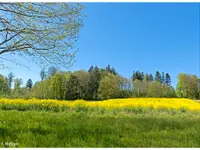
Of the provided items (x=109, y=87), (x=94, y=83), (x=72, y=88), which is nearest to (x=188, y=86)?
(x=109, y=87)

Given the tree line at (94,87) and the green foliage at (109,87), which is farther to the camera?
the green foliage at (109,87)

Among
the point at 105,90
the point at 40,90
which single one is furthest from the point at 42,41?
the point at 105,90

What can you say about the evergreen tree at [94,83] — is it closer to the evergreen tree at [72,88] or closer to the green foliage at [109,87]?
the green foliage at [109,87]

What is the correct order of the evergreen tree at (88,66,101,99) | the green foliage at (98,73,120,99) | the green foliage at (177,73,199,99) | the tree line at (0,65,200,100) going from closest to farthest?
1. the tree line at (0,65,200,100)
2. the green foliage at (98,73,120,99)
3. the evergreen tree at (88,66,101,99)
4. the green foliage at (177,73,199,99)

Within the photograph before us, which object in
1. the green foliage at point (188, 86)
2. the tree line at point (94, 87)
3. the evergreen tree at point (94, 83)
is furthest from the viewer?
the green foliage at point (188, 86)

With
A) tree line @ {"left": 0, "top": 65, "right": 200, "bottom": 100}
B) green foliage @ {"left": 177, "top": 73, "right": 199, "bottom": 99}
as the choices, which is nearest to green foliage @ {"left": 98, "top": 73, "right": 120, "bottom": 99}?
tree line @ {"left": 0, "top": 65, "right": 200, "bottom": 100}

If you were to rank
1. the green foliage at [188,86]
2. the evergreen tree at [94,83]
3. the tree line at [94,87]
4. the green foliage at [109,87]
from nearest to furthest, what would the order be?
1. the tree line at [94,87]
2. the green foliage at [109,87]
3. the evergreen tree at [94,83]
4. the green foliage at [188,86]

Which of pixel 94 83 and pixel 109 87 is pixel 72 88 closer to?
pixel 94 83

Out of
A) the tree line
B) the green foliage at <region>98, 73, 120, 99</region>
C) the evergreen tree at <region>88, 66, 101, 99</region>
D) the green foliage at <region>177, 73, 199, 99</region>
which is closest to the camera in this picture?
the tree line

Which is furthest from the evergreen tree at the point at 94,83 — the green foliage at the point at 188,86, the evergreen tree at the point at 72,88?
the green foliage at the point at 188,86

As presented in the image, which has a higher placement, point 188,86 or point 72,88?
point 188,86

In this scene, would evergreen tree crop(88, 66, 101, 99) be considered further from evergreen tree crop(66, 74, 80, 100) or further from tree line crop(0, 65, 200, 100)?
evergreen tree crop(66, 74, 80, 100)

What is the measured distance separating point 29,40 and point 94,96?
31.2m

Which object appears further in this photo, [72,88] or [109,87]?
[109,87]
